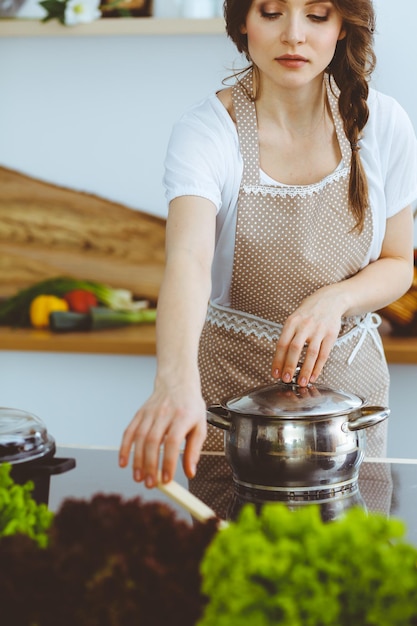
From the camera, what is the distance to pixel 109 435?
10.8 ft

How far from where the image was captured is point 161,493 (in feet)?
4.44

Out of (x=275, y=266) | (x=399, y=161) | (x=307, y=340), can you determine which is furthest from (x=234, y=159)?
(x=307, y=340)

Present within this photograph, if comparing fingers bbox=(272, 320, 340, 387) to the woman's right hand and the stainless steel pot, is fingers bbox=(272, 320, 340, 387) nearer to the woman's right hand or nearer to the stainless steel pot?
the stainless steel pot

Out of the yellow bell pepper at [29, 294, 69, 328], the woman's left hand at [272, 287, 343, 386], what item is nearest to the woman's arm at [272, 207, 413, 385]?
the woman's left hand at [272, 287, 343, 386]

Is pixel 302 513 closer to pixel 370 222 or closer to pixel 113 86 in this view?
pixel 370 222

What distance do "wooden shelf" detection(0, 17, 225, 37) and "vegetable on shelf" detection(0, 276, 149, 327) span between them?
848 mm

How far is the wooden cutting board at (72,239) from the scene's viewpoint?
3205 mm

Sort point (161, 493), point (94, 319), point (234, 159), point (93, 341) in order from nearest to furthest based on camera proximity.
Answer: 1. point (161, 493)
2. point (234, 159)
3. point (93, 341)
4. point (94, 319)

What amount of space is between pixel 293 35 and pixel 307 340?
1.75ft

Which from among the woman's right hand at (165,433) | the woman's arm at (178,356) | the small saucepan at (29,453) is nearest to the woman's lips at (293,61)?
the woman's arm at (178,356)

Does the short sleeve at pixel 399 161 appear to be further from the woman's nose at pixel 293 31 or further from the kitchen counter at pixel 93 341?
the kitchen counter at pixel 93 341

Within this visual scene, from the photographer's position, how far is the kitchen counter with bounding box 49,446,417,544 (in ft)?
4.25

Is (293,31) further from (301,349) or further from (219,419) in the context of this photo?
(219,419)

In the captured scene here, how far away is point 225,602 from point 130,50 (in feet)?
9.14
